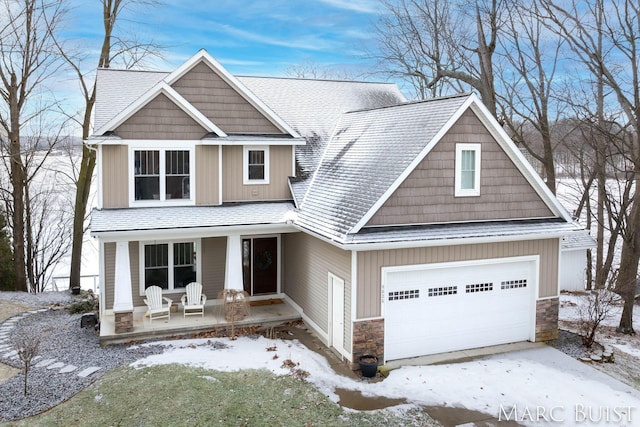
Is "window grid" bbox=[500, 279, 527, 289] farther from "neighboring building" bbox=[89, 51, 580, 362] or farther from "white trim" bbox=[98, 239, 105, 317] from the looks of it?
"white trim" bbox=[98, 239, 105, 317]

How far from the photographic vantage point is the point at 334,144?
16.8 m

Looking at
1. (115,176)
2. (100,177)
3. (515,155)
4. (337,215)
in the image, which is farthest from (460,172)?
(100,177)

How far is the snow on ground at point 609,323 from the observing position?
13.9 m

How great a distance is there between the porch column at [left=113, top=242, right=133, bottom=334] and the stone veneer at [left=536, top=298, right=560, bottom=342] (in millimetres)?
10136

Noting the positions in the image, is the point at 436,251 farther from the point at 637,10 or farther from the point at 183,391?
the point at 637,10

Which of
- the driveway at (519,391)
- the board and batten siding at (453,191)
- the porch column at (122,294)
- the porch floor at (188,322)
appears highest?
the board and batten siding at (453,191)

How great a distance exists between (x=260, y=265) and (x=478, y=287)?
658 cm

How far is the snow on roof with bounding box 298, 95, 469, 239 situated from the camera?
12.2m

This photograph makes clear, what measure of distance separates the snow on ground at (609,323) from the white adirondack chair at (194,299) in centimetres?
1035

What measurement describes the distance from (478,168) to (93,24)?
1940cm

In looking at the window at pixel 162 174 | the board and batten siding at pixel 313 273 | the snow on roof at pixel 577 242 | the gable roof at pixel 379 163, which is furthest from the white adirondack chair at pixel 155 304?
the snow on roof at pixel 577 242

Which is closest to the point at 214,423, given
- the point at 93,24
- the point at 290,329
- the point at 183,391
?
the point at 183,391

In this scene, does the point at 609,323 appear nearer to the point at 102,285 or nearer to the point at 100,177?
the point at 102,285

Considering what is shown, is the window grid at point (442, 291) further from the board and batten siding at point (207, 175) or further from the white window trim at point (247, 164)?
the board and batten siding at point (207, 175)
